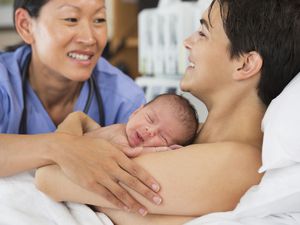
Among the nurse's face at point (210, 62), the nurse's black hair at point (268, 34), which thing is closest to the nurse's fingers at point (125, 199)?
the nurse's face at point (210, 62)

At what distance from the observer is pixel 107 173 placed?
1.16m

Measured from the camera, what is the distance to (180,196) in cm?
Answer: 112

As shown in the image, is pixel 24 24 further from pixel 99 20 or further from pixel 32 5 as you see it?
pixel 99 20

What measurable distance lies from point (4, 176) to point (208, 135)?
0.56 meters

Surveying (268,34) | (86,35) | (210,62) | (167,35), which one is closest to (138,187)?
(210,62)

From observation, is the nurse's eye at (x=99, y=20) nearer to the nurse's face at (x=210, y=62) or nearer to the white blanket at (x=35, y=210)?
the nurse's face at (x=210, y=62)

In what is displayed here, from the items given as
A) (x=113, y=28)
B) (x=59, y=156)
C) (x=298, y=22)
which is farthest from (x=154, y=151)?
(x=113, y=28)

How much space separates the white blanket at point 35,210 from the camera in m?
1.15

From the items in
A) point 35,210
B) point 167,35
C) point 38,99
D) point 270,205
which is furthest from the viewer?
point 167,35

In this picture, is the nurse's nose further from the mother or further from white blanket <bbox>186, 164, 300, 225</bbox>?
white blanket <bbox>186, 164, 300, 225</bbox>

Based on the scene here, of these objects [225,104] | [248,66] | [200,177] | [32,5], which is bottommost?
[200,177]

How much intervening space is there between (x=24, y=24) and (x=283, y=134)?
1162 mm

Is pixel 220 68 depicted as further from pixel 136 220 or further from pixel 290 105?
pixel 136 220

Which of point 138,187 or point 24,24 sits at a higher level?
point 24,24
